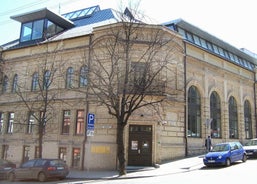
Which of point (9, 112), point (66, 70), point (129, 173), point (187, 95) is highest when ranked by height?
point (66, 70)

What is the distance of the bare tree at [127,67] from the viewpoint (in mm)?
17922

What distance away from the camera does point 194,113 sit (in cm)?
2686

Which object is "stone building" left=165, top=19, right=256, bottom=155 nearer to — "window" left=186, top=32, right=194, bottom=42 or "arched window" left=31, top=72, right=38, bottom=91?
"window" left=186, top=32, right=194, bottom=42

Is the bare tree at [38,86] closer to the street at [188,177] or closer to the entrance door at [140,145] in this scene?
the entrance door at [140,145]

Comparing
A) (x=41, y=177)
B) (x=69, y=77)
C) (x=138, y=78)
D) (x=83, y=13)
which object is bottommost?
(x=41, y=177)

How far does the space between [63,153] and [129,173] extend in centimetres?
714

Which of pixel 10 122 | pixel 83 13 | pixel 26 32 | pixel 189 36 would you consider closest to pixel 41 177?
pixel 10 122

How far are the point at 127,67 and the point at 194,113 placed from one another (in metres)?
11.1

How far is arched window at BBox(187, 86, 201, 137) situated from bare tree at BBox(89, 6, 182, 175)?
4434 millimetres

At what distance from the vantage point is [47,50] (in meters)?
24.8

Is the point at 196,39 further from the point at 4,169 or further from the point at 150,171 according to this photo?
the point at 4,169

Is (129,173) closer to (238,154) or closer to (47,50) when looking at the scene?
(238,154)

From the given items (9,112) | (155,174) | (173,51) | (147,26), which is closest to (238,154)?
(155,174)

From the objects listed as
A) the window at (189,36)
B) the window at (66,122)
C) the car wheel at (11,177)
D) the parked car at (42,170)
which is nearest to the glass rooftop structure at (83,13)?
the window at (189,36)
